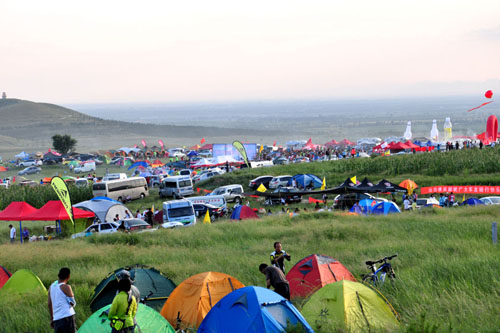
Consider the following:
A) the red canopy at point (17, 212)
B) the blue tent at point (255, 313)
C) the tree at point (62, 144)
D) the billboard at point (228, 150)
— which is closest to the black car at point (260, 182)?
the red canopy at point (17, 212)

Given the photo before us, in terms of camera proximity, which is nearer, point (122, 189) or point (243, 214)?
point (243, 214)

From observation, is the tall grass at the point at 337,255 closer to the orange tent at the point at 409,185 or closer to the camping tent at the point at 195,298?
the camping tent at the point at 195,298

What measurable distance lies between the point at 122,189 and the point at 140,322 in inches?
1200

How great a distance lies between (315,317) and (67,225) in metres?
20.6

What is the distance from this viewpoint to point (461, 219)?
2031 cm

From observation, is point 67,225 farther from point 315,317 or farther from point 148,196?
point 315,317

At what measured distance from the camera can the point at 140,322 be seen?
9.47 metres

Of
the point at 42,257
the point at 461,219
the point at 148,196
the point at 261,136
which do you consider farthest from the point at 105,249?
the point at 261,136

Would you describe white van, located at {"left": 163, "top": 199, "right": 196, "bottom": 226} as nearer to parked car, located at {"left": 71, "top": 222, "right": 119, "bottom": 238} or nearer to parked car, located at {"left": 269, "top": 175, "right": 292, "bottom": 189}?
parked car, located at {"left": 71, "top": 222, "right": 119, "bottom": 238}

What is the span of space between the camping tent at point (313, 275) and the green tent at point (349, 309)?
1.96m

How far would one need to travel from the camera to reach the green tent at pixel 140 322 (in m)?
9.30

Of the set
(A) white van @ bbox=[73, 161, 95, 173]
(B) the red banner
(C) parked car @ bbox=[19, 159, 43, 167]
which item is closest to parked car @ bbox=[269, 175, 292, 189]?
(B) the red banner

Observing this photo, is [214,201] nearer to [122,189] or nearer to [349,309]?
[122,189]

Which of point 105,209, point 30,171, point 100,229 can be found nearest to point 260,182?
point 105,209
